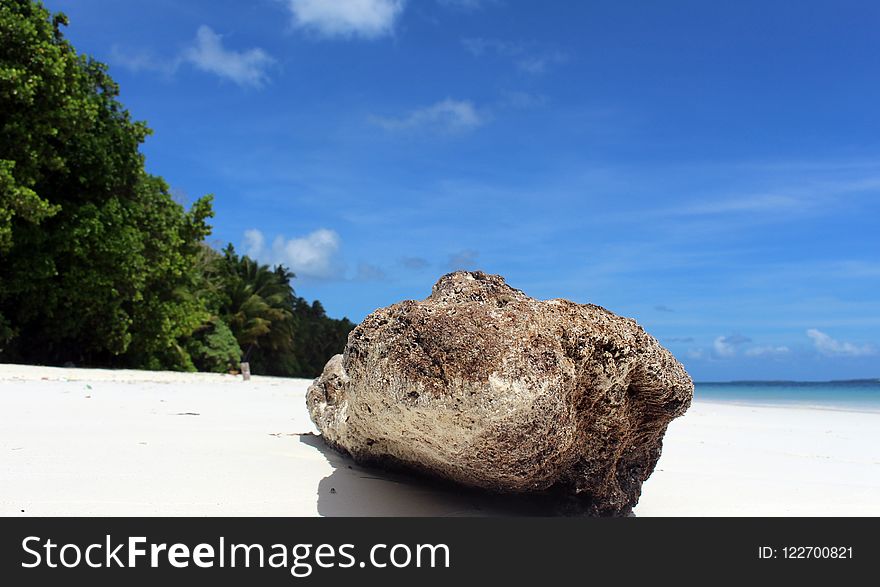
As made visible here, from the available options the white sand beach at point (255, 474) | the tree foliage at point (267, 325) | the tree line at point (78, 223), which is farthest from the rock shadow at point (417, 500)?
the tree foliage at point (267, 325)

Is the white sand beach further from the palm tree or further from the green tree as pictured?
the palm tree

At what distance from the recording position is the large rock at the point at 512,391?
3459 mm

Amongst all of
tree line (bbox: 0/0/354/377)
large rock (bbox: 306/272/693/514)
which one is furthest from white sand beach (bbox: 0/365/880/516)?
tree line (bbox: 0/0/354/377)

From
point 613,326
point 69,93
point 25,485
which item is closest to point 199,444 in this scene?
point 25,485

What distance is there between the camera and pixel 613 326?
13.2 ft

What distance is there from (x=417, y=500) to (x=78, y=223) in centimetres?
1733

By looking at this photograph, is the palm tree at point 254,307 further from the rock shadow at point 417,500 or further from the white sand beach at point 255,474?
the rock shadow at point 417,500

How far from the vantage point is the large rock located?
11.3 feet

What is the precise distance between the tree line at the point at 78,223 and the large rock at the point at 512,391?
49.4 feet

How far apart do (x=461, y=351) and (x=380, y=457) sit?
1.55m

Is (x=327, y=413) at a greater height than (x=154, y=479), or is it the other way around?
(x=327, y=413)

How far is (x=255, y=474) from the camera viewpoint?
4617 mm
